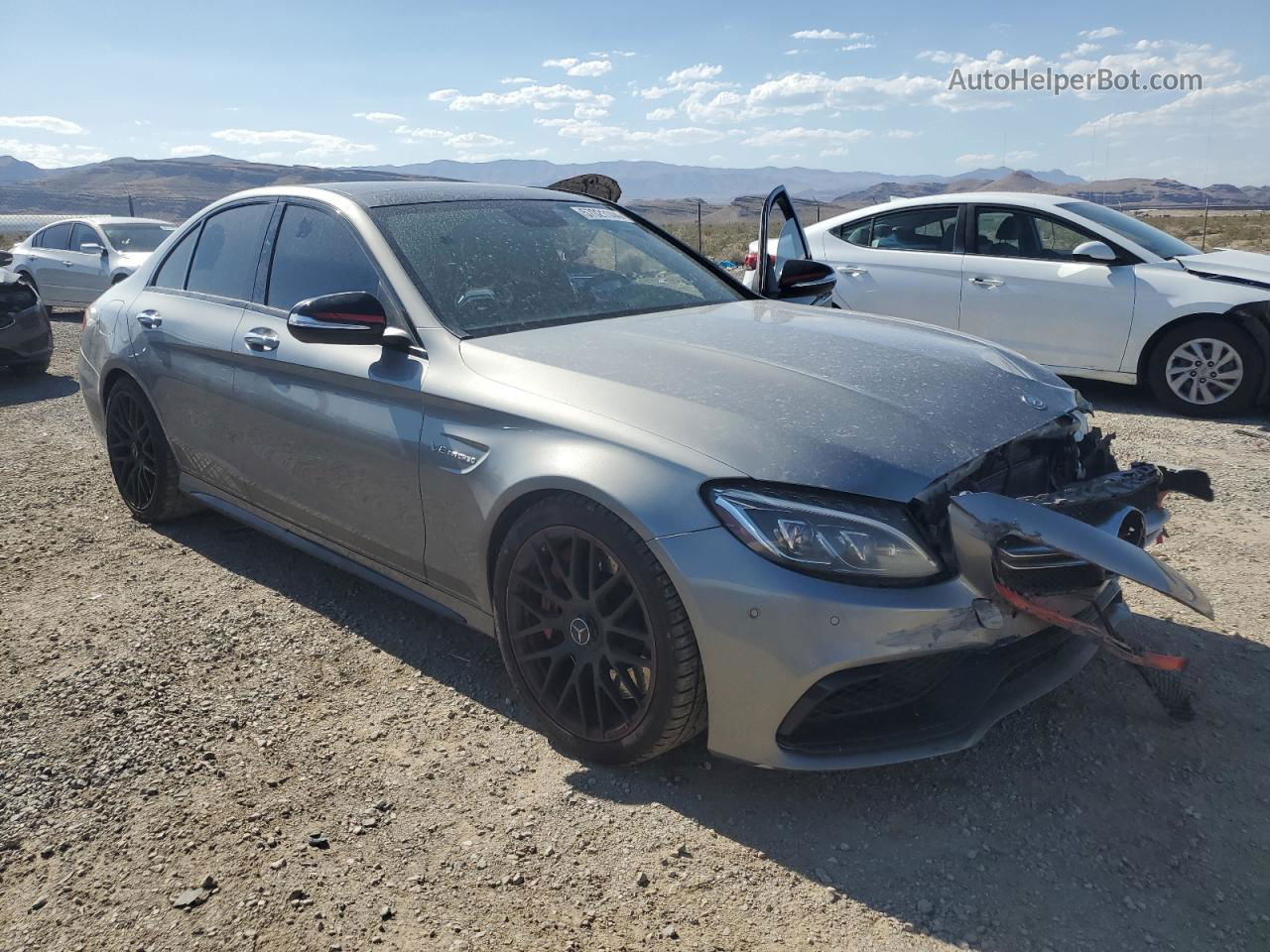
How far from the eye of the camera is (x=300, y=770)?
280 cm

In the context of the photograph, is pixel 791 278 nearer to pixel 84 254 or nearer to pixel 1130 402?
pixel 1130 402

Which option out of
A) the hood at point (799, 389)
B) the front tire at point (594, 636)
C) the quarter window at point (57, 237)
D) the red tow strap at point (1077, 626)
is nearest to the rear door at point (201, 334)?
the hood at point (799, 389)

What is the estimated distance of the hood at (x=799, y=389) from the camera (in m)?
2.41

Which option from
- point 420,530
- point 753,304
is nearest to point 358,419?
point 420,530

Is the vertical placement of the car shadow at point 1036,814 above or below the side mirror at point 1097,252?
below

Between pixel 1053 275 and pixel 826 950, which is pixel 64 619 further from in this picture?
pixel 1053 275

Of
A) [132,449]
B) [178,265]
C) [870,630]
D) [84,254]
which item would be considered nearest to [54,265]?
[84,254]

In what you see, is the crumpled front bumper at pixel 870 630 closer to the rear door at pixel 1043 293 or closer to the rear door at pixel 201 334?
the rear door at pixel 201 334

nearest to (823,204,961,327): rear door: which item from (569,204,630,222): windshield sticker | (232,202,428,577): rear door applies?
(569,204,630,222): windshield sticker

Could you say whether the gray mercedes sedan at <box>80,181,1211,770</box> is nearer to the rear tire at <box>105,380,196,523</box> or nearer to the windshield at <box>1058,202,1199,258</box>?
the rear tire at <box>105,380,196,523</box>

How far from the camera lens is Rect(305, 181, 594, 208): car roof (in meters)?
3.64

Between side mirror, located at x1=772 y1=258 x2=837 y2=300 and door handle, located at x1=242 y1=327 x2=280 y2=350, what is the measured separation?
2071mm

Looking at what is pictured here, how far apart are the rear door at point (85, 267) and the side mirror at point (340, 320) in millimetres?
11647

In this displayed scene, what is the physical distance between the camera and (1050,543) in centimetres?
227
